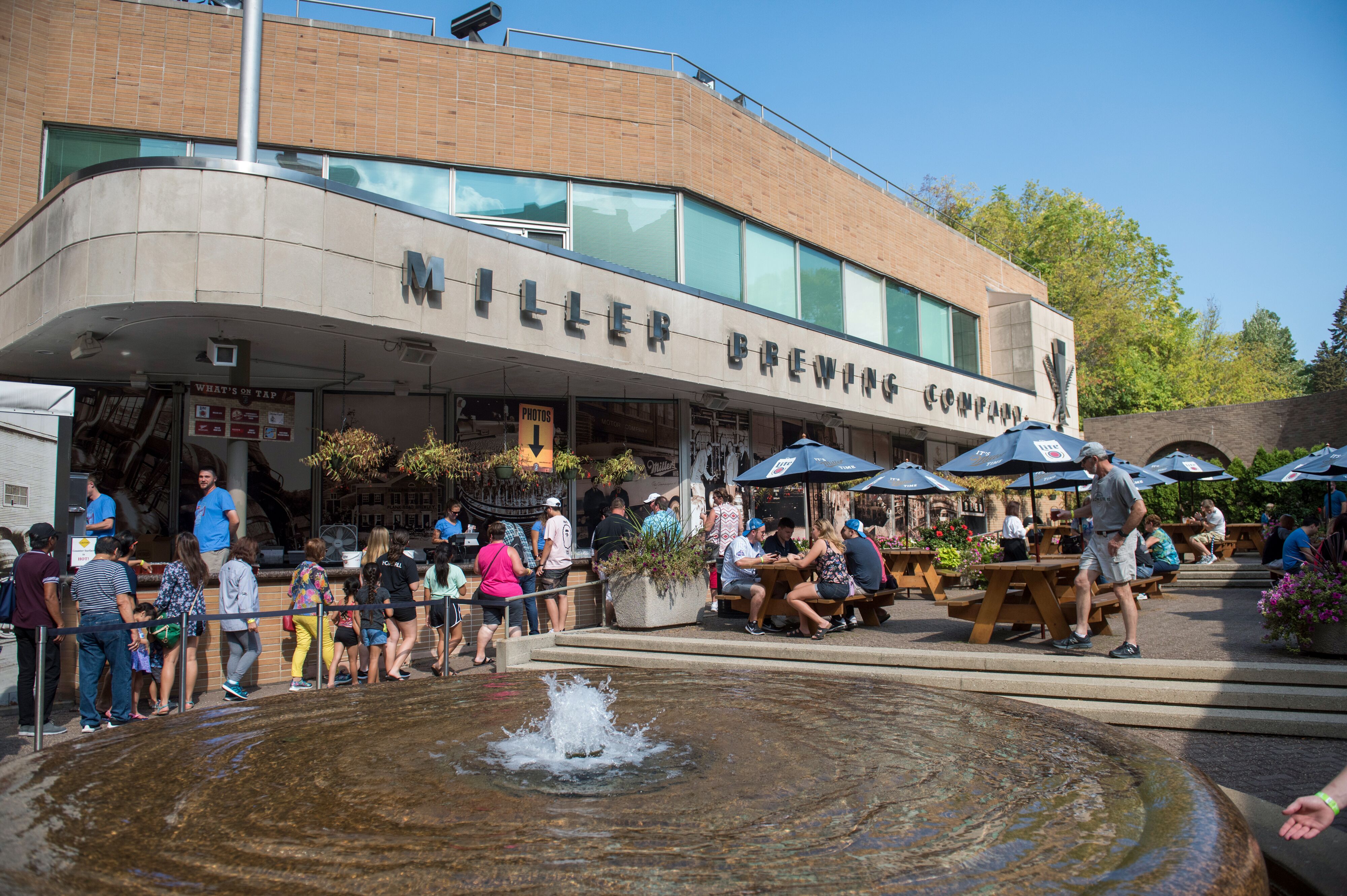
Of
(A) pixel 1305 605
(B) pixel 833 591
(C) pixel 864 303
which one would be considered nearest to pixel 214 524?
(B) pixel 833 591

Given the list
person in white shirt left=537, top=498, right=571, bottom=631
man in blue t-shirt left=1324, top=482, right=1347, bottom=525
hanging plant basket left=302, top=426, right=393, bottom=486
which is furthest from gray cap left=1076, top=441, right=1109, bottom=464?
man in blue t-shirt left=1324, top=482, right=1347, bottom=525

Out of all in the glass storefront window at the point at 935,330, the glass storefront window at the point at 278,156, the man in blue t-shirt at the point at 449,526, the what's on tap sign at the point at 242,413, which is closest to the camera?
the what's on tap sign at the point at 242,413

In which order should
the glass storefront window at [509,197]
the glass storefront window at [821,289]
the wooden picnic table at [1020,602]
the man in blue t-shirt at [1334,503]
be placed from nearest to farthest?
the wooden picnic table at [1020,602], the glass storefront window at [509,197], the man in blue t-shirt at [1334,503], the glass storefront window at [821,289]

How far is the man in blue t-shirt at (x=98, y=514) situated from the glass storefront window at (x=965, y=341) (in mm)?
22207

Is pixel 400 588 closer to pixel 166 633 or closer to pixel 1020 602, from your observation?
pixel 166 633

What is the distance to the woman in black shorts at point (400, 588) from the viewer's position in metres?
9.94

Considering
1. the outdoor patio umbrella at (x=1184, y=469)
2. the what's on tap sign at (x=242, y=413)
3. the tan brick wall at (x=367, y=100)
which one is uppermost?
the tan brick wall at (x=367, y=100)

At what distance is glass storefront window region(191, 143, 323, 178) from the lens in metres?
13.9

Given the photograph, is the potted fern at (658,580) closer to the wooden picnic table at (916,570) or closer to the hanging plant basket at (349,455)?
the hanging plant basket at (349,455)

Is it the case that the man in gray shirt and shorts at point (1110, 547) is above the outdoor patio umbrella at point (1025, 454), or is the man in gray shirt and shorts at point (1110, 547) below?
below

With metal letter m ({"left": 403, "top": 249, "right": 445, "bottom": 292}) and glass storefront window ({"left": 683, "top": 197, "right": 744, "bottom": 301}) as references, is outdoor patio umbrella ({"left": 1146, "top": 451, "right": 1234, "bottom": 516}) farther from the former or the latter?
metal letter m ({"left": 403, "top": 249, "right": 445, "bottom": 292})

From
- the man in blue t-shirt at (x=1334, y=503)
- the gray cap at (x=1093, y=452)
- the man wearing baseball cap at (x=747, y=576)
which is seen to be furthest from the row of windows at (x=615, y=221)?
the man in blue t-shirt at (x=1334, y=503)

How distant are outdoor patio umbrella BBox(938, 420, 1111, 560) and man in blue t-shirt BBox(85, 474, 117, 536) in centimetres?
1089

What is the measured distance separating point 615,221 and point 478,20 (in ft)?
14.3
